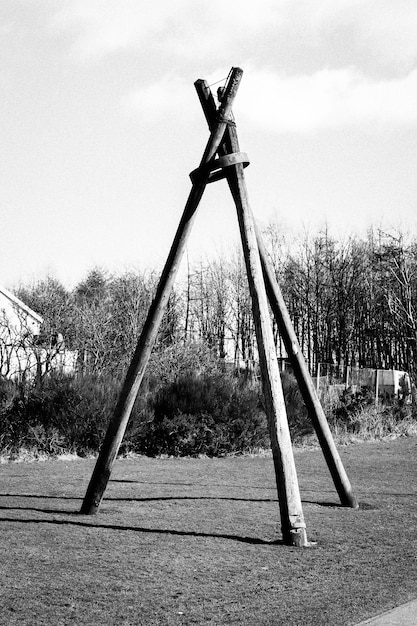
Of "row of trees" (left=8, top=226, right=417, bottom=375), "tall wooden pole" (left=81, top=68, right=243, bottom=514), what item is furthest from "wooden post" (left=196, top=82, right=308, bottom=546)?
"row of trees" (left=8, top=226, right=417, bottom=375)

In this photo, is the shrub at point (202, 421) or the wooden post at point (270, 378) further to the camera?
the shrub at point (202, 421)

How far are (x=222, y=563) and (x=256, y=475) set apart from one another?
535cm

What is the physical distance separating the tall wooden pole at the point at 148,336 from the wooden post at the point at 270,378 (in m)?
0.25

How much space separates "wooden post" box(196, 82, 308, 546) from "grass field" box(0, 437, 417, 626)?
28cm

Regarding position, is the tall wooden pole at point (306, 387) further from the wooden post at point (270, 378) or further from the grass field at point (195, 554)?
the wooden post at point (270, 378)

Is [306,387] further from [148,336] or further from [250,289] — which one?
[148,336]

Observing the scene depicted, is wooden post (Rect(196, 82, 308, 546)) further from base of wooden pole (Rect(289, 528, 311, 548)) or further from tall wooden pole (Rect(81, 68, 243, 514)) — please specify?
tall wooden pole (Rect(81, 68, 243, 514))

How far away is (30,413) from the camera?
12398mm

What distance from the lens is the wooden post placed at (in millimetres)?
6172

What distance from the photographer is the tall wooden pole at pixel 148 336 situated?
7137mm

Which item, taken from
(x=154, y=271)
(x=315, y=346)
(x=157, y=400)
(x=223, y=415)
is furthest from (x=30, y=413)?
(x=315, y=346)

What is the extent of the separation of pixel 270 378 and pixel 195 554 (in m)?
1.75

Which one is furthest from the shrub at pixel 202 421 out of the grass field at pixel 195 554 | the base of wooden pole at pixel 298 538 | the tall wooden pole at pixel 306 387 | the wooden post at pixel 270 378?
the base of wooden pole at pixel 298 538

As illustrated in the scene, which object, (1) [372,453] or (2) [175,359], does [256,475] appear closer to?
(1) [372,453]
